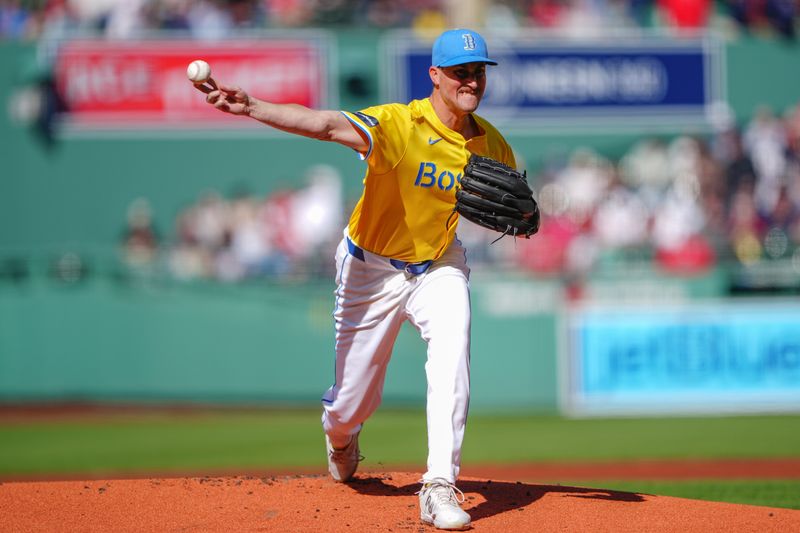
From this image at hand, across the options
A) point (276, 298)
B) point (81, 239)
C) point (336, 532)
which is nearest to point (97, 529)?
point (336, 532)

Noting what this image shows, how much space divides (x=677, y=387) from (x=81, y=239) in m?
8.38

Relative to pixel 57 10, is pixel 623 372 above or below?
below

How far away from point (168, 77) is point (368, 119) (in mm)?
10653

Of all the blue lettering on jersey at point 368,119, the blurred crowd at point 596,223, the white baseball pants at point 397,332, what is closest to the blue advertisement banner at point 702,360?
the blurred crowd at point 596,223

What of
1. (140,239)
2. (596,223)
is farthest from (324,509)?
(140,239)

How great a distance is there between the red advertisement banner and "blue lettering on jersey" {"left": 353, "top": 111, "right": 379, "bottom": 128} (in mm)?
10100

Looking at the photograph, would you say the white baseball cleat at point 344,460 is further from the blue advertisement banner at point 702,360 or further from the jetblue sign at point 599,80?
the jetblue sign at point 599,80

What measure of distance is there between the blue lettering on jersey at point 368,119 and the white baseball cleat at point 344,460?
178cm

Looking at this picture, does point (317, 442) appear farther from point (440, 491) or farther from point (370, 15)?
point (370, 15)

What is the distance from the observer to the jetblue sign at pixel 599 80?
51.2ft

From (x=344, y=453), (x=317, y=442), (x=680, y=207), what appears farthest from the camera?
(x=680, y=207)

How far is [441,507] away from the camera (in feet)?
15.6

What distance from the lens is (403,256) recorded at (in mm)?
5379

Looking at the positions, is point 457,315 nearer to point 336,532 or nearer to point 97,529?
point 336,532
